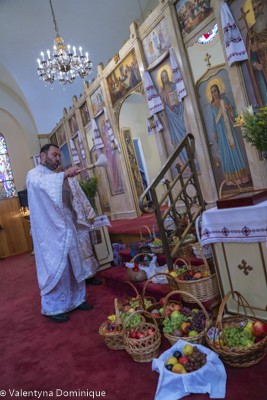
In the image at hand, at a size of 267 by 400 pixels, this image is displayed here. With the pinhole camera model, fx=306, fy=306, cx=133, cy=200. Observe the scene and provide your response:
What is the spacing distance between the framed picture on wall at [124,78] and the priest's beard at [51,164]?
15.4 feet

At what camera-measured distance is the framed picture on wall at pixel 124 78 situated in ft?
26.4

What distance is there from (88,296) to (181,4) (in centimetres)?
597

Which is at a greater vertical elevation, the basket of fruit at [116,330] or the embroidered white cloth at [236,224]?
the embroidered white cloth at [236,224]

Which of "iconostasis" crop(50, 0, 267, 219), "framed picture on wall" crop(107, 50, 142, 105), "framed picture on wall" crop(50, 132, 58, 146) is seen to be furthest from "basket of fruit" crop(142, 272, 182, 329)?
"framed picture on wall" crop(50, 132, 58, 146)

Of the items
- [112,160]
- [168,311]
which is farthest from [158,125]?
[168,311]

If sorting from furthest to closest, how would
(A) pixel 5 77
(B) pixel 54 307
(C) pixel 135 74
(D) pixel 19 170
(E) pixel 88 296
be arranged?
1. (D) pixel 19 170
2. (A) pixel 5 77
3. (C) pixel 135 74
4. (E) pixel 88 296
5. (B) pixel 54 307

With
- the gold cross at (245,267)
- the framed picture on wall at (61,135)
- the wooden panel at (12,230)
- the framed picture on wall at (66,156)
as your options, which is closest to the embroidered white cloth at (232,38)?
the gold cross at (245,267)

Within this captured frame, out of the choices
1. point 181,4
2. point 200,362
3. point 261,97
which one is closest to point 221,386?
point 200,362

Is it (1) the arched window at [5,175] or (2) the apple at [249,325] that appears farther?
(1) the arched window at [5,175]

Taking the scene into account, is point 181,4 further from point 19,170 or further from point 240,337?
point 19,170

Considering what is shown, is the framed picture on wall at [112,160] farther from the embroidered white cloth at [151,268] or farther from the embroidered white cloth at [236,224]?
the embroidered white cloth at [236,224]

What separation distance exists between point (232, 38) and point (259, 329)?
4.61 meters

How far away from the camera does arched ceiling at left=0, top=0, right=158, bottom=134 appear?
11.1 meters

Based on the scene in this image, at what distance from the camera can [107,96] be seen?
945cm
